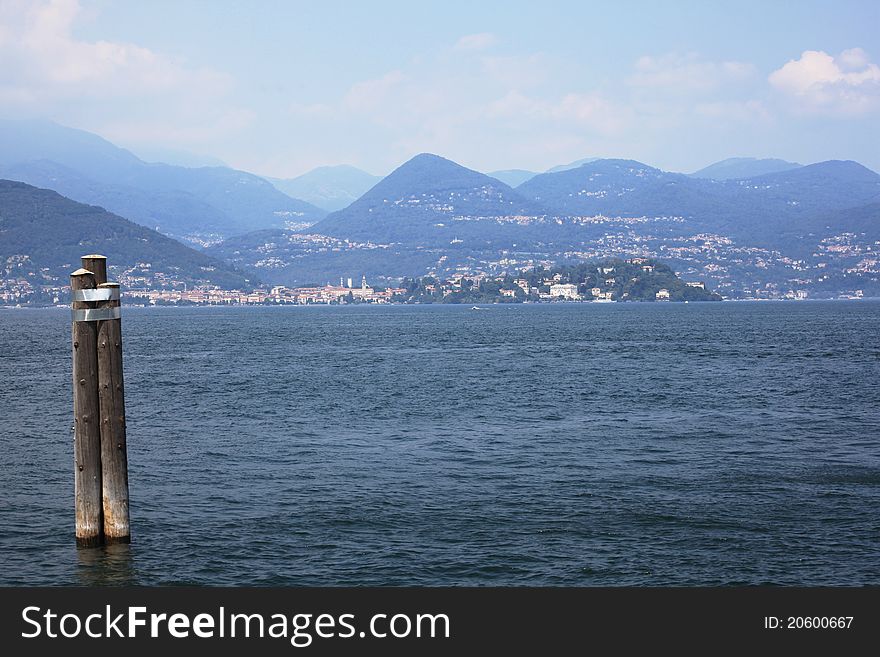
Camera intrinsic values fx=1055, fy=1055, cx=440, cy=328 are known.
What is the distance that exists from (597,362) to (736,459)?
40.0 m

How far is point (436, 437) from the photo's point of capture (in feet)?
112

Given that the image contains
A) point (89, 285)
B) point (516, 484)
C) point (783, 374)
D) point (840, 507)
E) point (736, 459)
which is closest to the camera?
point (89, 285)

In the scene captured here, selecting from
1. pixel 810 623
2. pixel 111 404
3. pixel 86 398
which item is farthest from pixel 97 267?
pixel 810 623

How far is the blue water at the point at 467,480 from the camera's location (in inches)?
730

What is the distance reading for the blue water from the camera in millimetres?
18531

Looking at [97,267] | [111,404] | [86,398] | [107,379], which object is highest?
[97,267]

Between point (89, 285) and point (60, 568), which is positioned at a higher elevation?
point (89, 285)

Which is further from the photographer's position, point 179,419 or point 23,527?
point 179,419

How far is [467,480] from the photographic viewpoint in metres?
26.2

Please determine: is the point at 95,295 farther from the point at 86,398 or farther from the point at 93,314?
the point at 86,398

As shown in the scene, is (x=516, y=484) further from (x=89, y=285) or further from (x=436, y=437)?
(x=89, y=285)

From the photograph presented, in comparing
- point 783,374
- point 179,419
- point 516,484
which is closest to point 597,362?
point 783,374

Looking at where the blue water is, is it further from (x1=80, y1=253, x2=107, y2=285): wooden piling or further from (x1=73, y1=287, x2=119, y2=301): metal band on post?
(x1=80, y1=253, x2=107, y2=285): wooden piling

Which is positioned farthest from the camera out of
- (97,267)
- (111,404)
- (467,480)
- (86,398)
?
(467,480)
